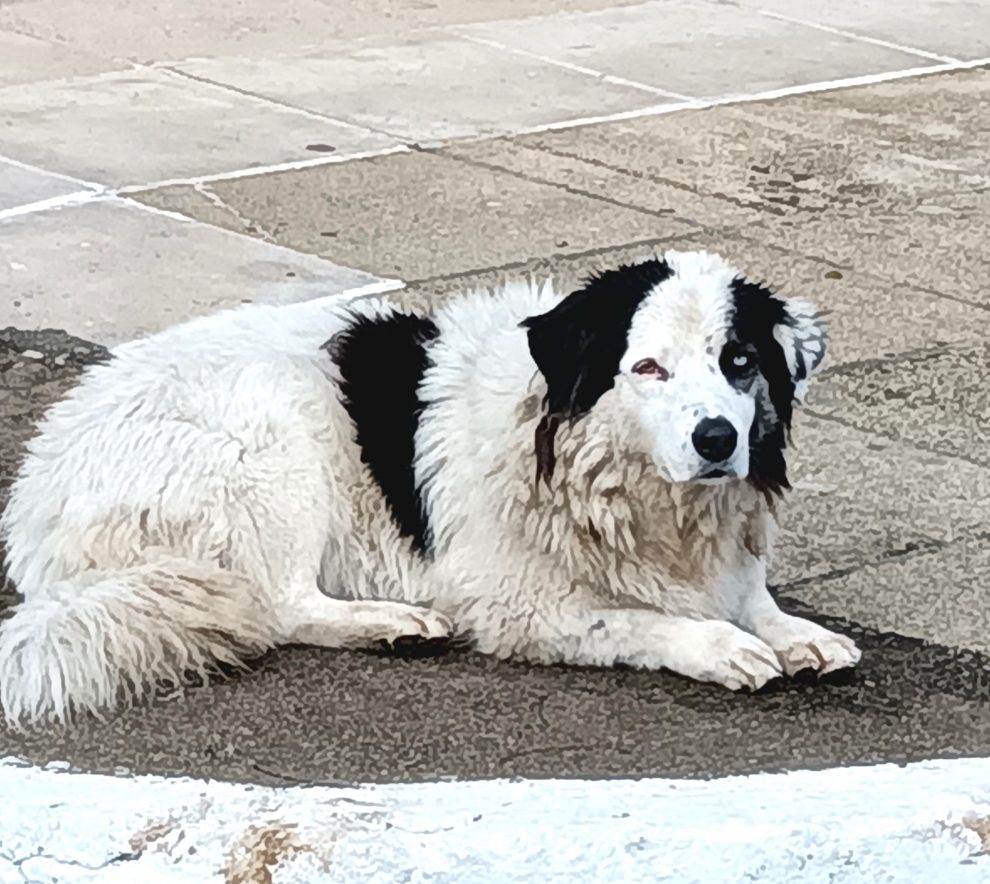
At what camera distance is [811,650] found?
17.5 feet

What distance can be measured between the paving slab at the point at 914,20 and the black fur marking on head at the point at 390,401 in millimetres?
8885

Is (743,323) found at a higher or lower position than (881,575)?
higher

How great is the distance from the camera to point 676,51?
1359cm

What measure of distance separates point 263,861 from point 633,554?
2.93 meters

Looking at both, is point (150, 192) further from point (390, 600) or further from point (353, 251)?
point (390, 600)

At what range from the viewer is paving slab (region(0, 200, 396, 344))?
8.37 m

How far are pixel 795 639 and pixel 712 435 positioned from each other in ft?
2.25

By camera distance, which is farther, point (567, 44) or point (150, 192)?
point (567, 44)

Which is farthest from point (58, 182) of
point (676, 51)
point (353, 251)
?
point (676, 51)

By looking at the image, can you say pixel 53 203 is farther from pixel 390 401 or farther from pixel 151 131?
pixel 390 401

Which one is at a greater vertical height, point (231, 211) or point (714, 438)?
point (714, 438)

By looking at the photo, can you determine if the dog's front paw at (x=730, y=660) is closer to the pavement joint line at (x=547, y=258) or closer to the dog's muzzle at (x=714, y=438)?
the dog's muzzle at (x=714, y=438)

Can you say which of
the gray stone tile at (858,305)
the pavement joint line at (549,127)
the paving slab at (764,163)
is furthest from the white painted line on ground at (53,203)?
the gray stone tile at (858,305)

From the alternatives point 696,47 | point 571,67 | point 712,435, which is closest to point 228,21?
point 571,67
